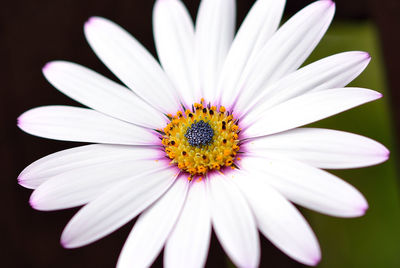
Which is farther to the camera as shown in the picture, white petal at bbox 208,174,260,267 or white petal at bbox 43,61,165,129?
white petal at bbox 43,61,165,129

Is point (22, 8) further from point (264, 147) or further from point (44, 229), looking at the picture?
point (264, 147)

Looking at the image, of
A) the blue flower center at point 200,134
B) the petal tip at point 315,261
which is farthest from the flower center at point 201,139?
the petal tip at point 315,261

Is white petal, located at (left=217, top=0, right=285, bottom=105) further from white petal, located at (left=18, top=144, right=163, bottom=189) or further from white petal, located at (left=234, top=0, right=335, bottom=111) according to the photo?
white petal, located at (left=18, top=144, right=163, bottom=189)

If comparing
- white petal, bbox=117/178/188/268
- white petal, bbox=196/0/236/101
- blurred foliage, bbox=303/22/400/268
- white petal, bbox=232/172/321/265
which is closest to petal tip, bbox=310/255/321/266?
white petal, bbox=232/172/321/265

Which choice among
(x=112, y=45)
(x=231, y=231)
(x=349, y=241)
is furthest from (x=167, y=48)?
(x=349, y=241)

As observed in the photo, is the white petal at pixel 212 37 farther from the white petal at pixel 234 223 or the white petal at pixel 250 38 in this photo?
the white petal at pixel 234 223

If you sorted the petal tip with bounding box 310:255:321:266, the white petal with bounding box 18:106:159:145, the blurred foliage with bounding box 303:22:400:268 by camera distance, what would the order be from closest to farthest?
the petal tip with bounding box 310:255:321:266 < the white petal with bounding box 18:106:159:145 < the blurred foliage with bounding box 303:22:400:268
